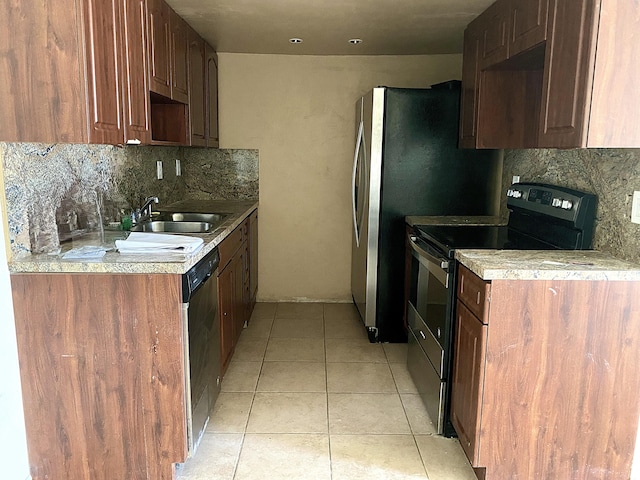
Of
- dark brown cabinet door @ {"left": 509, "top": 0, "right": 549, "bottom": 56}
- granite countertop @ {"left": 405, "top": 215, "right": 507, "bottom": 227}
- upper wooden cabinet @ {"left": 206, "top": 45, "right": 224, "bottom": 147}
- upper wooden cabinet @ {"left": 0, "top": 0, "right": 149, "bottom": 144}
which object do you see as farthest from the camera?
upper wooden cabinet @ {"left": 206, "top": 45, "right": 224, "bottom": 147}

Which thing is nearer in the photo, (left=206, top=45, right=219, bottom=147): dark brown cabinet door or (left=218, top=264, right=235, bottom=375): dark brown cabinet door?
(left=218, top=264, right=235, bottom=375): dark brown cabinet door

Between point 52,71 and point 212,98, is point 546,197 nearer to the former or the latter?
point 52,71

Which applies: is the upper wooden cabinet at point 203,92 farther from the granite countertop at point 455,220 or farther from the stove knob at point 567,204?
the stove knob at point 567,204

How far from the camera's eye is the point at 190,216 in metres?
3.46

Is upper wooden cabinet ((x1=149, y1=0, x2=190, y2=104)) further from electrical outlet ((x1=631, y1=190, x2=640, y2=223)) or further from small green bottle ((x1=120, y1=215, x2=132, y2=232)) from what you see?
electrical outlet ((x1=631, y1=190, x2=640, y2=223))

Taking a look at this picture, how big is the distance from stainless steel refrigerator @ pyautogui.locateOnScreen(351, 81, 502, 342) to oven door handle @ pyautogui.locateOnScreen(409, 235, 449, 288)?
0.62 metres

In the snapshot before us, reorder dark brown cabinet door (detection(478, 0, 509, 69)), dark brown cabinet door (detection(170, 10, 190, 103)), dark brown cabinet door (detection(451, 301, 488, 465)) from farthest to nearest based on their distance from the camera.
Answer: dark brown cabinet door (detection(170, 10, 190, 103)) → dark brown cabinet door (detection(478, 0, 509, 69)) → dark brown cabinet door (detection(451, 301, 488, 465))

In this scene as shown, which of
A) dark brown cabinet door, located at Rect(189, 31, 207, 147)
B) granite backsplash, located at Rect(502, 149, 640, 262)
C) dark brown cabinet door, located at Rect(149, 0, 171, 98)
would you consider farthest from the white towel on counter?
granite backsplash, located at Rect(502, 149, 640, 262)

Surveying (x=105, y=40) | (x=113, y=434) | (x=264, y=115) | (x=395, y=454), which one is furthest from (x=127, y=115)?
(x=264, y=115)

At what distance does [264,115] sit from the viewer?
4.32 m

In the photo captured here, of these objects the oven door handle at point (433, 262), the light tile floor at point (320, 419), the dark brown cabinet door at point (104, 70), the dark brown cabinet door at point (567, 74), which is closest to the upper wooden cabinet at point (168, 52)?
the dark brown cabinet door at point (104, 70)

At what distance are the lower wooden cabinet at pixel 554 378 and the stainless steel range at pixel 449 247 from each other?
309 mm

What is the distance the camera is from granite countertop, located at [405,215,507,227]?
10.4ft

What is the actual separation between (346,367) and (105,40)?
227 cm
